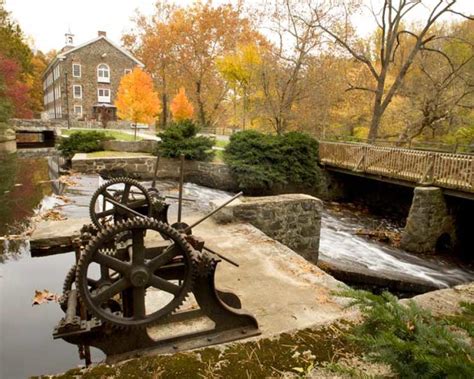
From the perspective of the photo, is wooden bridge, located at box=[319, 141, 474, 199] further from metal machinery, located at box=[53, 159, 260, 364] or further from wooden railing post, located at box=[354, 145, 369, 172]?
metal machinery, located at box=[53, 159, 260, 364]

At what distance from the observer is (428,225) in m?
11.3

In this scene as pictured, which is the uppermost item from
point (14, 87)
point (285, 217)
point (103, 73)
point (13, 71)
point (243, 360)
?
point (103, 73)

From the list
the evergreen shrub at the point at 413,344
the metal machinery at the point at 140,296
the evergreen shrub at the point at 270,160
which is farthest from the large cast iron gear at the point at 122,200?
the evergreen shrub at the point at 270,160

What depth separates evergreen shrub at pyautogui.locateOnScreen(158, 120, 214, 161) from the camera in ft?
57.4

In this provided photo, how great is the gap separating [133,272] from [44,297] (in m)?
2.53

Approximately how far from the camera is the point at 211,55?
36094 millimetres

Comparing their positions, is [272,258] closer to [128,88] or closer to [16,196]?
[16,196]

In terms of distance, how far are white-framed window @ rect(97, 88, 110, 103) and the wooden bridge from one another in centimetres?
3168

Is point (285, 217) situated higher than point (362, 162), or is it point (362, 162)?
point (362, 162)

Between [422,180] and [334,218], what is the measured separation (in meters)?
3.39

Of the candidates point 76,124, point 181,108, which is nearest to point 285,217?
point 181,108

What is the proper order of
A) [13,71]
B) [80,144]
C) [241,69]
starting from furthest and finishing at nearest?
[13,71] → [241,69] → [80,144]

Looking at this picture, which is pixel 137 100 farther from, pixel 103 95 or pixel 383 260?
pixel 103 95

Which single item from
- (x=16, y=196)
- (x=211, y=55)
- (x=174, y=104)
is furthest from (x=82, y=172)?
(x=211, y=55)
